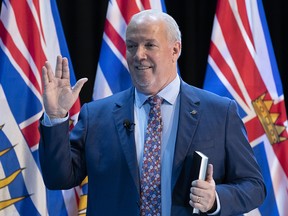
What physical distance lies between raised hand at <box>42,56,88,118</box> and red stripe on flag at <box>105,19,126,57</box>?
4.35 ft

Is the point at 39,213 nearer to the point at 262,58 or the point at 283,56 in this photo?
the point at 262,58

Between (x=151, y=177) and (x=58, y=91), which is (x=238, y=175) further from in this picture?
(x=58, y=91)

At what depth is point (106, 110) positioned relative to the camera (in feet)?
6.86

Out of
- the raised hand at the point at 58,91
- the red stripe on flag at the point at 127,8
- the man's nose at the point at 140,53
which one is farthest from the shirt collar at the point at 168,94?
the red stripe on flag at the point at 127,8

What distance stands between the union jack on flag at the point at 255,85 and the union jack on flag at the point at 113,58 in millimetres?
499

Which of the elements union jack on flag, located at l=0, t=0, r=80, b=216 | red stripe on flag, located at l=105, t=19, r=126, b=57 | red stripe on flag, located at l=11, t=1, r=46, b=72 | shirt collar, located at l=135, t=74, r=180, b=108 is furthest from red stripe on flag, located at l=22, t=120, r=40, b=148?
shirt collar, located at l=135, t=74, r=180, b=108

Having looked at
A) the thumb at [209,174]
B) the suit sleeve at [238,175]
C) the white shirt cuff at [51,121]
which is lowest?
the suit sleeve at [238,175]

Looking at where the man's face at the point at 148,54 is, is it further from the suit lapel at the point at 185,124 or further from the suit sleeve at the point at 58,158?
the suit sleeve at the point at 58,158

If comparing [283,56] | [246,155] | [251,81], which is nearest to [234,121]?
[246,155]

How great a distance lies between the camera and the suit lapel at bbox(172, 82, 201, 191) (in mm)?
1892

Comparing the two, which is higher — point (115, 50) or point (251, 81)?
point (115, 50)

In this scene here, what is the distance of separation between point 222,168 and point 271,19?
6.05 feet

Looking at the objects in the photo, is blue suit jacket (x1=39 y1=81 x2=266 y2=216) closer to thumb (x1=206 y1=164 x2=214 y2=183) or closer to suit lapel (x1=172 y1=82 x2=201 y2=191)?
suit lapel (x1=172 y1=82 x2=201 y2=191)

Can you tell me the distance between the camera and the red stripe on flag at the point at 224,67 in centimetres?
323
